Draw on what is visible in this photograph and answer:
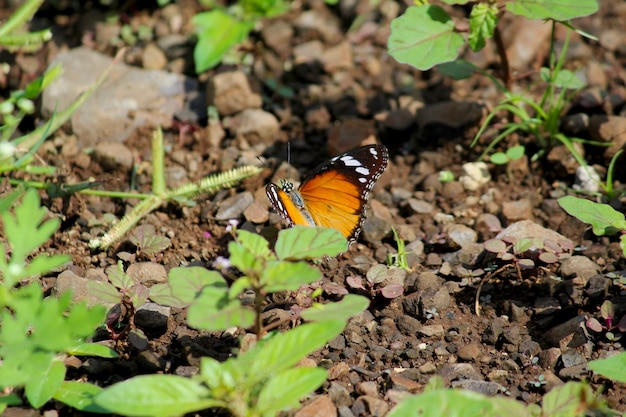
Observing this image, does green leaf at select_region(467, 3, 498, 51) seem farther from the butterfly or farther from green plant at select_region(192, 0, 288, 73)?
green plant at select_region(192, 0, 288, 73)

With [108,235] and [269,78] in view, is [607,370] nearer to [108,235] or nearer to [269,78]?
[108,235]

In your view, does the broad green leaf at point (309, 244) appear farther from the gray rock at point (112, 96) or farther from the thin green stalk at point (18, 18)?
the thin green stalk at point (18, 18)

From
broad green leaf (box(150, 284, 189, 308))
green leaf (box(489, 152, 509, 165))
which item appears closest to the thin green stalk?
broad green leaf (box(150, 284, 189, 308))

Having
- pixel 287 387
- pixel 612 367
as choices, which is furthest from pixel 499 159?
pixel 287 387

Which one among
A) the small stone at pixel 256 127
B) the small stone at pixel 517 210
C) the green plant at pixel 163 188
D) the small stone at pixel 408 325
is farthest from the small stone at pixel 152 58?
the small stone at pixel 408 325

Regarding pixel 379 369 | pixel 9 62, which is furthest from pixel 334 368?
pixel 9 62

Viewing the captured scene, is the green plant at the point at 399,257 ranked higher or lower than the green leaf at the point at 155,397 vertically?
lower
